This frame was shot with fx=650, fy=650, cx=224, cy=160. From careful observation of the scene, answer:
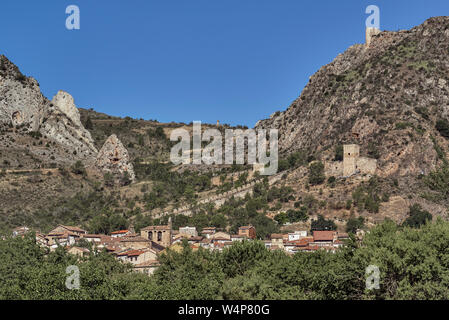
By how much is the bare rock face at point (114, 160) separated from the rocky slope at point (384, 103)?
27.8 m

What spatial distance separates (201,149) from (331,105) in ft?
99.8

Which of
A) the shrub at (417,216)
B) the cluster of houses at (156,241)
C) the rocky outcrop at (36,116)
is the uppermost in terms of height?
the rocky outcrop at (36,116)

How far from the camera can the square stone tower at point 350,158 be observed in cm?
8650

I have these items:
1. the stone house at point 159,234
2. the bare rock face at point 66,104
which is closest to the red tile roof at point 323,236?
the stone house at point 159,234

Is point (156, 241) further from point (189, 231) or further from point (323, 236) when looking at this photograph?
point (323, 236)

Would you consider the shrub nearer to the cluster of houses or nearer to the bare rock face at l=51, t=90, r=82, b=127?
the cluster of houses

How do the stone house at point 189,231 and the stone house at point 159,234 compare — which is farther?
the stone house at point 189,231

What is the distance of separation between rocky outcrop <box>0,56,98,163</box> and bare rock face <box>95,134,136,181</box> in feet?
15.0

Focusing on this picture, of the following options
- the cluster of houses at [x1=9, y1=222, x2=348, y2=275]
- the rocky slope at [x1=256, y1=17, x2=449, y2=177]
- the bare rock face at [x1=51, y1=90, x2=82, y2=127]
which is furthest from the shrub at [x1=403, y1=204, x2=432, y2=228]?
the bare rock face at [x1=51, y1=90, x2=82, y2=127]

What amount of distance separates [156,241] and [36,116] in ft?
158

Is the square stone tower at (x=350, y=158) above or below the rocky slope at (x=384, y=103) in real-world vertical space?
below

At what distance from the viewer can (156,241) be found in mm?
68250

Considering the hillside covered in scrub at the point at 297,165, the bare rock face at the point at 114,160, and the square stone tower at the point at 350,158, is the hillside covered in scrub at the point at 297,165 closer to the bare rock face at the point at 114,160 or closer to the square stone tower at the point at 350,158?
the bare rock face at the point at 114,160

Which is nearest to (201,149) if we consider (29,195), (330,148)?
(330,148)
